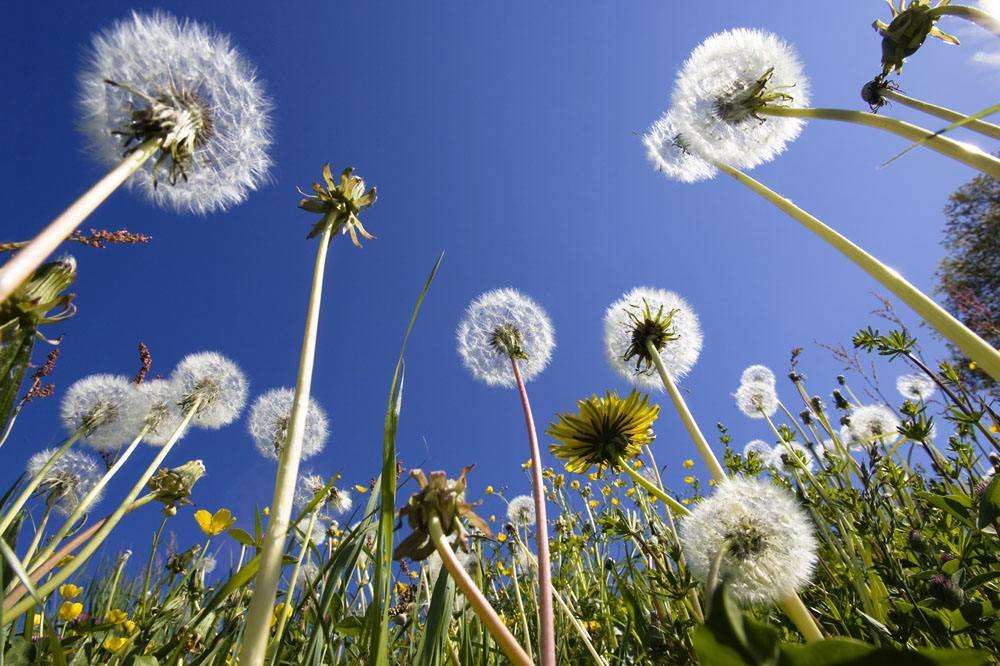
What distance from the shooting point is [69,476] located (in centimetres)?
291

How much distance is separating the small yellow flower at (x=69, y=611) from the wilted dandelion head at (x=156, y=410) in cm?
92

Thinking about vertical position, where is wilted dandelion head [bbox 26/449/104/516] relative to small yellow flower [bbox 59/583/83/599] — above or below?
above

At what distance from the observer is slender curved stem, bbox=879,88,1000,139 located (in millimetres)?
926

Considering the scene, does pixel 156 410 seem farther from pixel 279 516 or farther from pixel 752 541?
pixel 752 541

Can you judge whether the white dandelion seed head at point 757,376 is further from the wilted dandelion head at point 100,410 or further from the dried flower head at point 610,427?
the wilted dandelion head at point 100,410

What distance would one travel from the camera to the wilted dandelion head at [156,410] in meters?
2.66

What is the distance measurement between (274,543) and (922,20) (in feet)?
5.66

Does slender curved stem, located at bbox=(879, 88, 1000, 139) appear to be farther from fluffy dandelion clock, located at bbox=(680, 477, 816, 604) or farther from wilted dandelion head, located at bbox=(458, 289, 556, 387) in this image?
wilted dandelion head, located at bbox=(458, 289, 556, 387)

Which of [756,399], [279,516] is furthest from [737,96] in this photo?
[756,399]

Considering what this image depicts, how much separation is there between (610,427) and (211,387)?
281 centimetres

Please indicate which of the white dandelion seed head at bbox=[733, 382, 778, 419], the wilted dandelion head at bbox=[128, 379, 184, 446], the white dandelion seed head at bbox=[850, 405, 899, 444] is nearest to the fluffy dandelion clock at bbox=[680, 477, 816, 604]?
the wilted dandelion head at bbox=[128, 379, 184, 446]

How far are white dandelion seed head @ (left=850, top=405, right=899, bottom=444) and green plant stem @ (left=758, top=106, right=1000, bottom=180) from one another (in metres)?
4.32

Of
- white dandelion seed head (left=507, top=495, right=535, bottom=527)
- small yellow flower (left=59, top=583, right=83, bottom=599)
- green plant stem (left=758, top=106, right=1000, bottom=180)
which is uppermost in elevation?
white dandelion seed head (left=507, top=495, right=535, bottom=527)

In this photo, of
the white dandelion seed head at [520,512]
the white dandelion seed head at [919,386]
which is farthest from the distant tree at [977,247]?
the white dandelion seed head at [520,512]
